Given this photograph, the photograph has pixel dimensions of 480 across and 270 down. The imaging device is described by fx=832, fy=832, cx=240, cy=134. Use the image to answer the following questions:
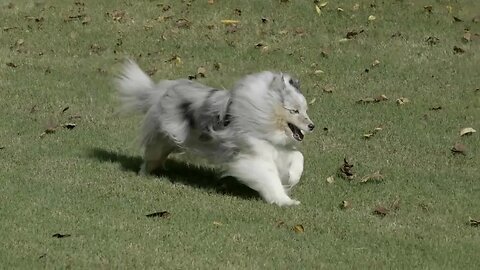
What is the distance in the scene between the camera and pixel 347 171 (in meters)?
9.76

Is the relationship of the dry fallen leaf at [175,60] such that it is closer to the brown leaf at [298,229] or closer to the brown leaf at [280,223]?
the brown leaf at [280,223]

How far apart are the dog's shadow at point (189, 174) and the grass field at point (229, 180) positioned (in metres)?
0.03

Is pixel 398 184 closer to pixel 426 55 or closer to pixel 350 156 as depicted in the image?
pixel 350 156

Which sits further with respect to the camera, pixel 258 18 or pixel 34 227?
pixel 258 18

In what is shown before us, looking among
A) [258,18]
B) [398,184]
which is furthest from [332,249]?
[258,18]

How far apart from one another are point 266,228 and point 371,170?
2523mm

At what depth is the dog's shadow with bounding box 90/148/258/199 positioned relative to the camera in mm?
9359

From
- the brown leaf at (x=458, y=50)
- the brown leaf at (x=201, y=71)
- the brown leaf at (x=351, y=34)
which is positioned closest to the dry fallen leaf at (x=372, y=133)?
the brown leaf at (x=201, y=71)

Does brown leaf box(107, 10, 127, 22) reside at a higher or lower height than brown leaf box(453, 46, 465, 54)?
lower

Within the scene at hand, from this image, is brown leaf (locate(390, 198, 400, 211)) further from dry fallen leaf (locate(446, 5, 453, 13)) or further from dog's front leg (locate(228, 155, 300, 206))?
dry fallen leaf (locate(446, 5, 453, 13))

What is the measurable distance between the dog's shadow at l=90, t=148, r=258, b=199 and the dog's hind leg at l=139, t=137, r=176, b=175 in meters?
0.12

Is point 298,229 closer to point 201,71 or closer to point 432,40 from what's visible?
point 201,71

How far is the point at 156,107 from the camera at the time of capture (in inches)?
381

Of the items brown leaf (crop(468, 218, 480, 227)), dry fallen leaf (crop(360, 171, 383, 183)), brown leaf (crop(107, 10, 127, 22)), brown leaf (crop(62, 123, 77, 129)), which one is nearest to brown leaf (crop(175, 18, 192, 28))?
brown leaf (crop(107, 10, 127, 22))
